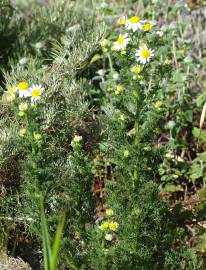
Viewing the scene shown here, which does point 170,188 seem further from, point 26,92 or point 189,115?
point 26,92

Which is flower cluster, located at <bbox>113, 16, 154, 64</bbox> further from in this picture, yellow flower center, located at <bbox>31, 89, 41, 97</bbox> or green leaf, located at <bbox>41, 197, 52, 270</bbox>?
green leaf, located at <bbox>41, 197, 52, 270</bbox>

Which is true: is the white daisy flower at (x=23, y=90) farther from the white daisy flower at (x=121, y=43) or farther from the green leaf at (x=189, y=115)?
the green leaf at (x=189, y=115)

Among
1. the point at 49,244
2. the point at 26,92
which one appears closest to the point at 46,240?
the point at 49,244

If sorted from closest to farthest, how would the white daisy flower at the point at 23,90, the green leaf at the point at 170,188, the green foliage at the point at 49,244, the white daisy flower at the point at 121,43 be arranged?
the green foliage at the point at 49,244 < the white daisy flower at the point at 23,90 < the white daisy flower at the point at 121,43 < the green leaf at the point at 170,188

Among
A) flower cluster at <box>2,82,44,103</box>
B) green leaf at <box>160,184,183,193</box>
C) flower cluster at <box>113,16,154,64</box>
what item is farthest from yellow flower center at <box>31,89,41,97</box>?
green leaf at <box>160,184,183,193</box>

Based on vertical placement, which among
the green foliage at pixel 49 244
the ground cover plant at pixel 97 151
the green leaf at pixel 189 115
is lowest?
the green foliage at pixel 49 244

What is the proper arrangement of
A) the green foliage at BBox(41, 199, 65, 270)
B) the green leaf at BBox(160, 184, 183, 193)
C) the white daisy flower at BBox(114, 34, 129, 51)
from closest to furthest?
the green foliage at BBox(41, 199, 65, 270)
the white daisy flower at BBox(114, 34, 129, 51)
the green leaf at BBox(160, 184, 183, 193)

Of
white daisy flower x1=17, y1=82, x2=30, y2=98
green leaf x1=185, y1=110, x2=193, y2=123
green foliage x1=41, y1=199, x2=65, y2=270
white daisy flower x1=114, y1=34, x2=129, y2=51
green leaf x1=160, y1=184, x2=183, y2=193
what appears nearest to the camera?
green foliage x1=41, y1=199, x2=65, y2=270

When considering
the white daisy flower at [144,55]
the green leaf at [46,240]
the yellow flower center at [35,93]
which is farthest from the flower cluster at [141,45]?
the green leaf at [46,240]
